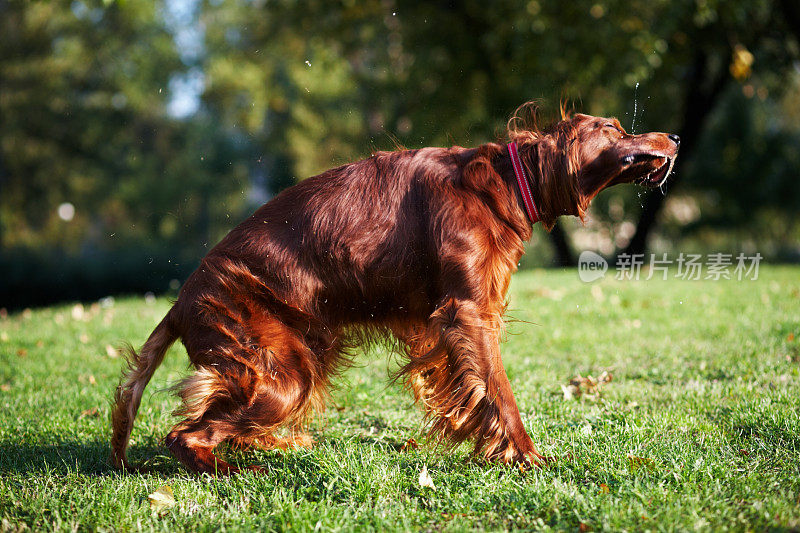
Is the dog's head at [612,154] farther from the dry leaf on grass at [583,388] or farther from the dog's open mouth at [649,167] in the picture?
the dry leaf on grass at [583,388]

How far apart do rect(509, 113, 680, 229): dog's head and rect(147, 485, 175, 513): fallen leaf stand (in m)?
2.09

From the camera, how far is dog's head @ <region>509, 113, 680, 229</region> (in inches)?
116

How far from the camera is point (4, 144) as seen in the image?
76.2 ft

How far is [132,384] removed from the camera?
3000 millimetres

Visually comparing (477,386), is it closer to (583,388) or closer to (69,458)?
(583,388)

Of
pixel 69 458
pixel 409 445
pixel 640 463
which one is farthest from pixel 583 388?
pixel 69 458

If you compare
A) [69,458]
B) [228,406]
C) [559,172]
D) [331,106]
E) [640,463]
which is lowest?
[69,458]

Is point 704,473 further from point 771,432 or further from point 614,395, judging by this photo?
point 614,395

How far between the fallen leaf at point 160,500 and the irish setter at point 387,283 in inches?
7.6

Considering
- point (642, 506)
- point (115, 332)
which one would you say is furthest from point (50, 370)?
point (642, 506)

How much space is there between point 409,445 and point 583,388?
139 centimetres

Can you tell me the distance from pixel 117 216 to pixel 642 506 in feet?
109

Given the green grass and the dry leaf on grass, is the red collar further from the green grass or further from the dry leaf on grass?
the dry leaf on grass

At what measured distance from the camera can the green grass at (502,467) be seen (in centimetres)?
241
